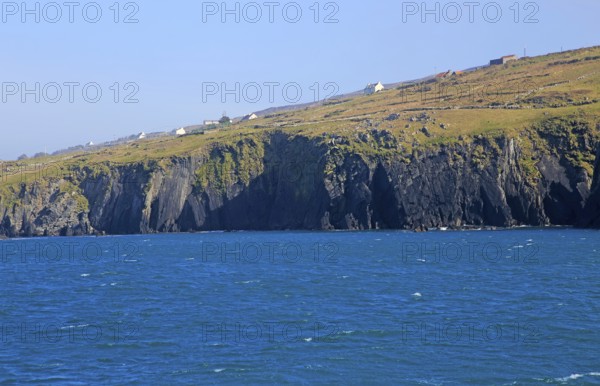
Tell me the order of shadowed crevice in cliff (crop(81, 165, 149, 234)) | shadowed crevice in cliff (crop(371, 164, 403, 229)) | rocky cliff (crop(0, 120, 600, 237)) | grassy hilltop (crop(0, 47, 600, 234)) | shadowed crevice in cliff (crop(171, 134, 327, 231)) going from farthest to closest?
1. shadowed crevice in cliff (crop(81, 165, 149, 234))
2. shadowed crevice in cliff (crop(171, 134, 327, 231))
3. shadowed crevice in cliff (crop(371, 164, 403, 229))
4. grassy hilltop (crop(0, 47, 600, 234))
5. rocky cliff (crop(0, 120, 600, 237))

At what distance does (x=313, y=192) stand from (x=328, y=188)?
631cm

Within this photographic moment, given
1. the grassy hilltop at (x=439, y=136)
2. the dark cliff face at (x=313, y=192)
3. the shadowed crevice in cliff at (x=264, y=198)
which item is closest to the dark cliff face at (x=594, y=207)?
the dark cliff face at (x=313, y=192)

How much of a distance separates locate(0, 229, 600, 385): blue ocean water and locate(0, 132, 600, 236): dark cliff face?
155ft

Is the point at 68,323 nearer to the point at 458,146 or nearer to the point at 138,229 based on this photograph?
the point at 458,146

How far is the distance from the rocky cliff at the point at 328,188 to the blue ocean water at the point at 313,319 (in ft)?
157

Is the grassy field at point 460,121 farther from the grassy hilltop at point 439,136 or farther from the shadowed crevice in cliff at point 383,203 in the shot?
the shadowed crevice in cliff at point 383,203

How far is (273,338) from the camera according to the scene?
4822 centimetres

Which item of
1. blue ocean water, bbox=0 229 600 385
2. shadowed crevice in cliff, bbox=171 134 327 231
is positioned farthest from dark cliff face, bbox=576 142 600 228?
shadowed crevice in cliff, bbox=171 134 327 231

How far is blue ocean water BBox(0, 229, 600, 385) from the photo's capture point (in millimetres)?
40781

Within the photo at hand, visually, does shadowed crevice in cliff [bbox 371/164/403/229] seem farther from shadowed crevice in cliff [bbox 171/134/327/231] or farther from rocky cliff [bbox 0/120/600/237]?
shadowed crevice in cliff [bbox 171/134/327/231]

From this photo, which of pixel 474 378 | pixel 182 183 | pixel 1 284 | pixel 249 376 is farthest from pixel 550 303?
pixel 182 183

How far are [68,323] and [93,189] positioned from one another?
13621 centimetres

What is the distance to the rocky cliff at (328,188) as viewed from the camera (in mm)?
150125

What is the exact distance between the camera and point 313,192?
16788 centimetres
